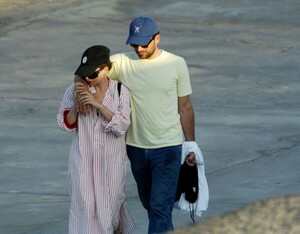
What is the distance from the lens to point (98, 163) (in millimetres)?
6039

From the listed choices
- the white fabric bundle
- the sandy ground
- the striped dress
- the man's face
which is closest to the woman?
the striped dress

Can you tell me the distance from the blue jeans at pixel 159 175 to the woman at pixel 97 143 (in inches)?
5.9

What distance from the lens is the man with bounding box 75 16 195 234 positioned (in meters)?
6.11

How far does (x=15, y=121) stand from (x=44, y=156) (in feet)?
5.08

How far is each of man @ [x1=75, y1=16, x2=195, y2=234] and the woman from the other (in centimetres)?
12

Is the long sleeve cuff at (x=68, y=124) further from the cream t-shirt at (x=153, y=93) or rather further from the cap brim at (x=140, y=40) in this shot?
the cap brim at (x=140, y=40)

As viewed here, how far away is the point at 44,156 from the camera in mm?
9891

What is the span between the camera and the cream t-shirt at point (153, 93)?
610cm

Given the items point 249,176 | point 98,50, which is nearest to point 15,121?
point 249,176

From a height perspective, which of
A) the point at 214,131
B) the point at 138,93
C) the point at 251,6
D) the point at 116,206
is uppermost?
the point at 138,93

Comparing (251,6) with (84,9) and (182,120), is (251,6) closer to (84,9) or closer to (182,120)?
(84,9)

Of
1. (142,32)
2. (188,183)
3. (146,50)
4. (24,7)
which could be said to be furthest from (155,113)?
(24,7)

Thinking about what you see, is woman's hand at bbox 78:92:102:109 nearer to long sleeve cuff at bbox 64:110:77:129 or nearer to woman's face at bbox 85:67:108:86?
A: woman's face at bbox 85:67:108:86

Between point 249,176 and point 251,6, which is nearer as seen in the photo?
point 249,176
